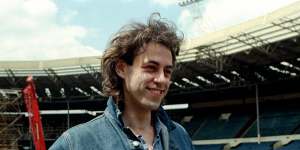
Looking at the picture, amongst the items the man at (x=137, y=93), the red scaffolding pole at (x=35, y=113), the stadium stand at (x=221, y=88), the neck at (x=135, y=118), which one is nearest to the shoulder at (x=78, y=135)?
the man at (x=137, y=93)

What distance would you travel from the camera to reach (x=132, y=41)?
8.14 feet

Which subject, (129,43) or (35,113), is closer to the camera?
(129,43)

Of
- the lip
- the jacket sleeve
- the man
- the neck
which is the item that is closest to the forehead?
the man

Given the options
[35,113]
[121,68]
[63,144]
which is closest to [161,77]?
[121,68]

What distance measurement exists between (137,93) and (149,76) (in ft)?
0.30

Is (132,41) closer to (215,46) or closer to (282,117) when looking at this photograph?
(215,46)

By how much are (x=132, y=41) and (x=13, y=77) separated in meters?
37.7

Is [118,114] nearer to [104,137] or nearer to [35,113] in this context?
[104,137]

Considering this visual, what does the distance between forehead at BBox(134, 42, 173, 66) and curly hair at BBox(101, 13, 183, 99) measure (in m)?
0.02

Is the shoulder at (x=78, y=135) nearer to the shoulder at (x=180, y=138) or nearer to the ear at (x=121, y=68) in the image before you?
the ear at (x=121, y=68)

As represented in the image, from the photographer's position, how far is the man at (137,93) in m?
2.34

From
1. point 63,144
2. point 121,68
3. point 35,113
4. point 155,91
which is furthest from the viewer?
point 35,113

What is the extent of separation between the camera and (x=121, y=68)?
2.52 meters

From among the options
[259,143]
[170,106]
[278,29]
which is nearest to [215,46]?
[278,29]
